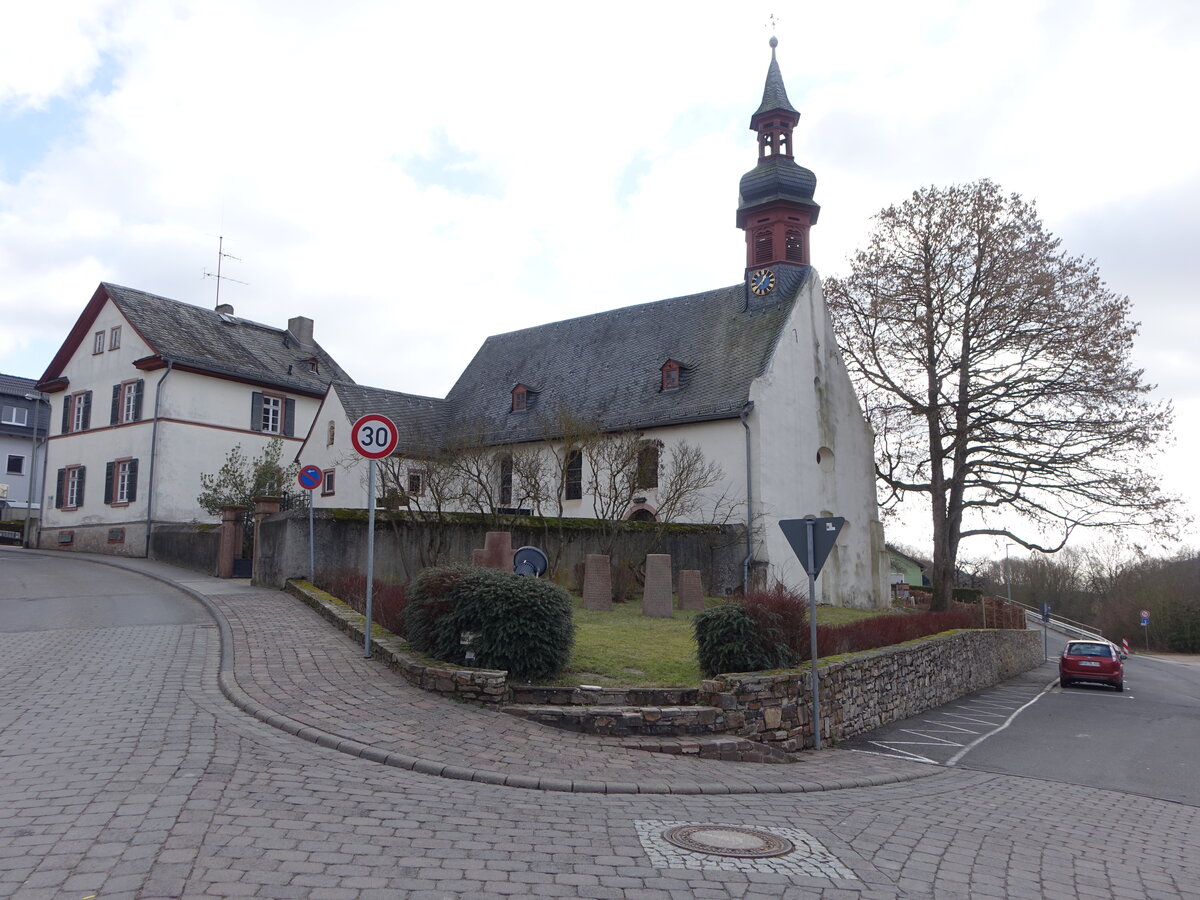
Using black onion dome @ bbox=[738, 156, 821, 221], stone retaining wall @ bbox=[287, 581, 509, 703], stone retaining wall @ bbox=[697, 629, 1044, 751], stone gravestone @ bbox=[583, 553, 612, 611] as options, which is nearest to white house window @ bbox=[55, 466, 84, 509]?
stone gravestone @ bbox=[583, 553, 612, 611]

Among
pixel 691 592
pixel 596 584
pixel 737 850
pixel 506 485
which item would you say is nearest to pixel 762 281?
pixel 506 485

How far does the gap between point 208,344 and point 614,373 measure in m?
16.4

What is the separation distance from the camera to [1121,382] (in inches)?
1118

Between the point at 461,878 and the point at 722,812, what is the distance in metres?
A: 3.02

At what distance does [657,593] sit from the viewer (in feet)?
65.8

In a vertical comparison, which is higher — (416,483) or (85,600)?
(416,483)

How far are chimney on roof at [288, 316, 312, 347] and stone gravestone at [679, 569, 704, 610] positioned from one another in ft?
98.2

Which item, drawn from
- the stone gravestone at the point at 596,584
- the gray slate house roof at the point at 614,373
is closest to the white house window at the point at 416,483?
the gray slate house roof at the point at 614,373

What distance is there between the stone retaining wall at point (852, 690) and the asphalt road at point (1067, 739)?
1.06ft

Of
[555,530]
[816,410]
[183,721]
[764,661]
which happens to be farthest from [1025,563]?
[183,721]

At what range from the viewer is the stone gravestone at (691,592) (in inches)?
871

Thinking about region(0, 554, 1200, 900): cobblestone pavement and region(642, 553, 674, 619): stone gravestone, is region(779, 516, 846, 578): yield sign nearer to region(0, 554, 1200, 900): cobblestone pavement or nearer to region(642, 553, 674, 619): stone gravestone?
region(0, 554, 1200, 900): cobblestone pavement

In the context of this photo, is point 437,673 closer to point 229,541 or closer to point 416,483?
point 416,483

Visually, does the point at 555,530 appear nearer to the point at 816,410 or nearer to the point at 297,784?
the point at 816,410
